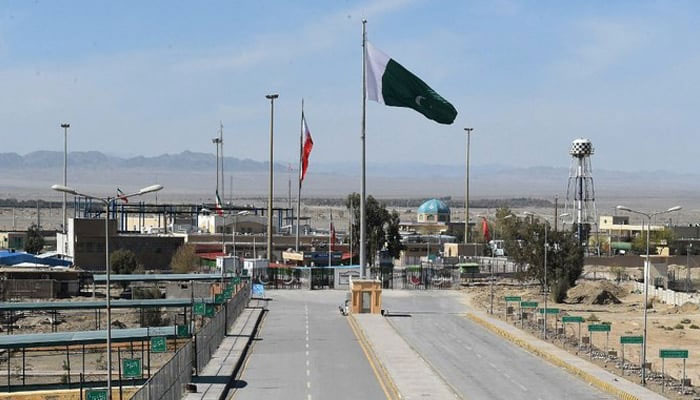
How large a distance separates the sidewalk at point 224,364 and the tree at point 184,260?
33590 mm

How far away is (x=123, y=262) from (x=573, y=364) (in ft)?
174

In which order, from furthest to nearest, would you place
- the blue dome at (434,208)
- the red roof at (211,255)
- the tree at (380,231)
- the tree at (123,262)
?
the blue dome at (434,208) → the tree at (380,231) → the red roof at (211,255) → the tree at (123,262)

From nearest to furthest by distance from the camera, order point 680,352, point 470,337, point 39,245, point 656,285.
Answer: point 680,352 → point 470,337 → point 656,285 → point 39,245

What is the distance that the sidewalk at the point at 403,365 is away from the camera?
34.3m

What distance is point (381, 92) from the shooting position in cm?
5172

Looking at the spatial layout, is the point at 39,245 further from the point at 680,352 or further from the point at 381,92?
the point at 680,352

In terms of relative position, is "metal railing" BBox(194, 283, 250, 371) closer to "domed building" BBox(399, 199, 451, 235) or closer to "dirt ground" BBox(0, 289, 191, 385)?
"dirt ground" BBox(0, 289, 191, 385)

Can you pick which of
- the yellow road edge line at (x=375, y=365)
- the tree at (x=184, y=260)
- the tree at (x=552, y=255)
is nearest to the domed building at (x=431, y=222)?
the tree at (x=184, y=260)

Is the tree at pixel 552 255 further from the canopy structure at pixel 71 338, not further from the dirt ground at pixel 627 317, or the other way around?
the canopy structure at pixel 71 338

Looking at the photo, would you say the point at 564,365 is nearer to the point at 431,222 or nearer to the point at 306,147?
→ the point at 306,147

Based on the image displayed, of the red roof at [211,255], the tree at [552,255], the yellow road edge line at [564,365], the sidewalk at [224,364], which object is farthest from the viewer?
the red roof at [211,255]

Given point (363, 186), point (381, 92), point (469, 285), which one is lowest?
point (469, 285)

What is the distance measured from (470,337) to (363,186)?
9.46 m

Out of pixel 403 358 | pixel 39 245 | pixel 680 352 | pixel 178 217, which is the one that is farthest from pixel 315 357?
pixel 178 217
